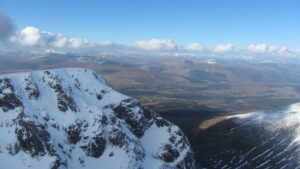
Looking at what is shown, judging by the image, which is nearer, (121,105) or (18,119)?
(18,119)

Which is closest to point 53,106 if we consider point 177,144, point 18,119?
point 18,119

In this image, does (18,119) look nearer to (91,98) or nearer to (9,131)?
(9,131)

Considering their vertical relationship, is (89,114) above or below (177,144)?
above

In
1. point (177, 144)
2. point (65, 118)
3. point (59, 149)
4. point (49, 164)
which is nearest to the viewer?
point (49, 164)

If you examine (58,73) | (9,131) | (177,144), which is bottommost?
(177,144)

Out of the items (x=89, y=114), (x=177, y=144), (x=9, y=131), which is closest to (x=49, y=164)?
(x=9, y=131)

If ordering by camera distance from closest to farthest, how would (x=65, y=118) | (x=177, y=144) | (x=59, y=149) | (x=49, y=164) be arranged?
1. (x=49, y=164)
2. (x=59, y=149)
3. (x=65, y=118)
4. (x=177, y=144)
